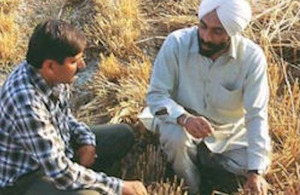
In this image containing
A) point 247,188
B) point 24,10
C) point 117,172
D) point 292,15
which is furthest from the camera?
point 24,10

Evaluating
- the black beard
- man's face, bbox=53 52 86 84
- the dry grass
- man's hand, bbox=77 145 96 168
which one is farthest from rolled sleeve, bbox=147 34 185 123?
the dry grass

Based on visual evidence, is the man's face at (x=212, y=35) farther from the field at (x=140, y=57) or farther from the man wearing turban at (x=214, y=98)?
the field at (x=140, y=57)

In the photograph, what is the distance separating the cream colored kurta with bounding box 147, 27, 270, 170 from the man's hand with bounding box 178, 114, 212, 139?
9cm

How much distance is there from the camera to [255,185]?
9.87ft

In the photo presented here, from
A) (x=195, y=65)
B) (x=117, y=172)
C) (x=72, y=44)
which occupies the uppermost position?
(x=72, y=44)

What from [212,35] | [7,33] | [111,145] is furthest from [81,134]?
[7,33]

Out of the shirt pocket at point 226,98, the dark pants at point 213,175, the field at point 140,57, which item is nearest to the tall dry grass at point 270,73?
the field at point 140,57

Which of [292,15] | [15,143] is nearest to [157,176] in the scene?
[15,143]

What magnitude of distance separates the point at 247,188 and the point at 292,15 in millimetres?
1927

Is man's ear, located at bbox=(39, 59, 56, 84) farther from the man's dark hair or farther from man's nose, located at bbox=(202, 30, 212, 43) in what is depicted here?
man's nose, located at bbox=(202, 30, 212, 43)

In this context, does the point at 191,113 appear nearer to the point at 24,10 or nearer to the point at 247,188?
the point at 247,188

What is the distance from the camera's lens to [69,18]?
532 centimetres

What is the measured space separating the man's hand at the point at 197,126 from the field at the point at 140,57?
1.01ft

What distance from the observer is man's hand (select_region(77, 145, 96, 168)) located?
3.10m
